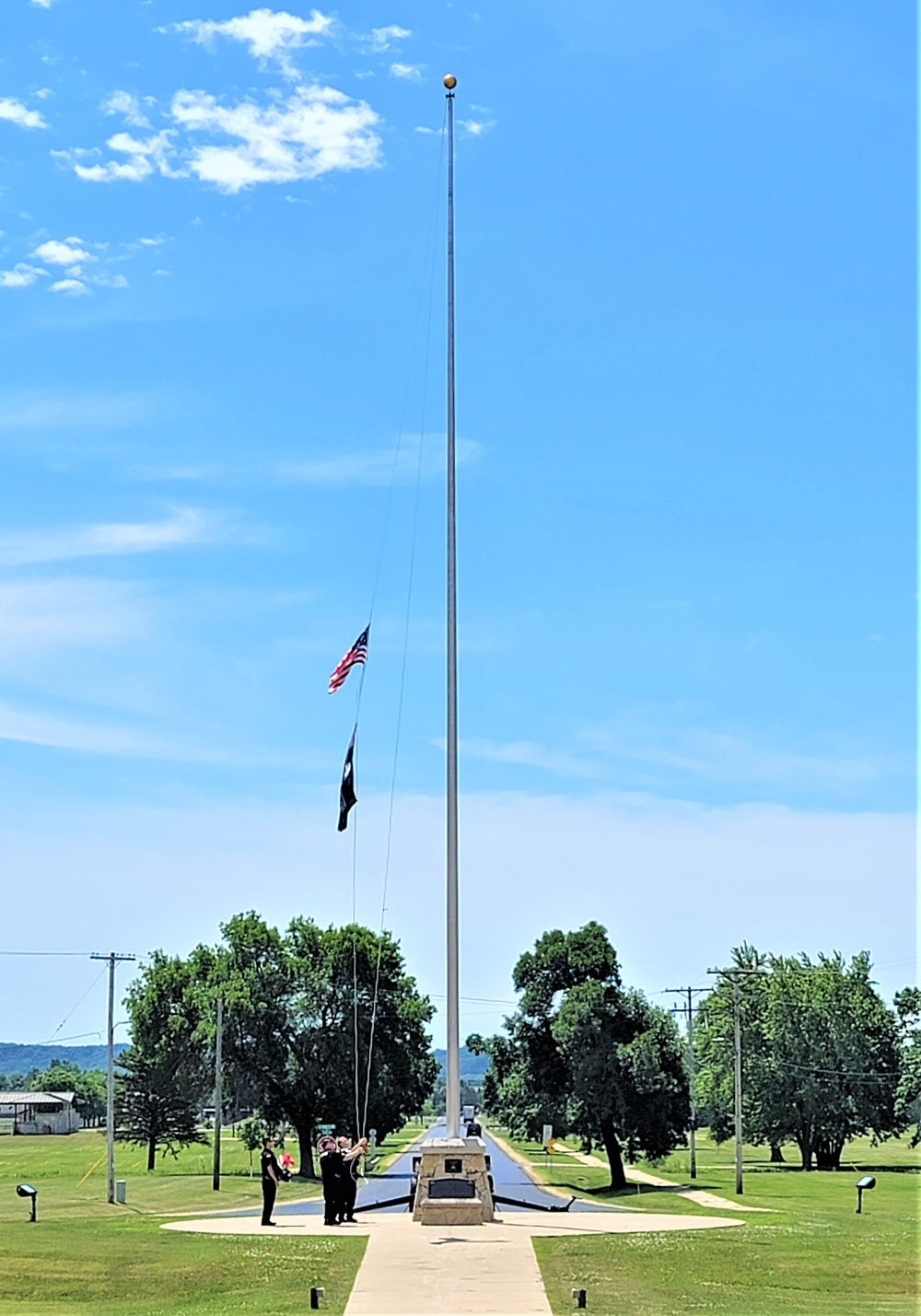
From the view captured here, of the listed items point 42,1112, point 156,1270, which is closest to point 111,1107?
point 156,1270

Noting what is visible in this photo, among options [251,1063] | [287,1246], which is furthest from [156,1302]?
[251,1063]

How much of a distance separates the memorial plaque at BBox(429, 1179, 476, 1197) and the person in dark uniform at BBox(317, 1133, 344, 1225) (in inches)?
78.3

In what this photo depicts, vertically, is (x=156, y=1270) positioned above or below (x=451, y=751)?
below

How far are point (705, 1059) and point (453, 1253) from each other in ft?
261

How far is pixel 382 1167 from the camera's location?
84.7 m

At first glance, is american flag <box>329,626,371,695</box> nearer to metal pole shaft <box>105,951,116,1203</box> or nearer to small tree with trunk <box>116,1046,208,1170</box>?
metal pole shaft <box>105,951,116,1203</box>

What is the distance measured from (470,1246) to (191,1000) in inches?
1849

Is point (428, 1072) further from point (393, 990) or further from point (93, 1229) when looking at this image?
point (93, 1229)

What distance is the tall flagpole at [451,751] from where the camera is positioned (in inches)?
1268

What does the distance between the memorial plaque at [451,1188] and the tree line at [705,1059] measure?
32251 mm

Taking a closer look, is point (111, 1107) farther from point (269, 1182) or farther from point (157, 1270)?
point (157, 1270)

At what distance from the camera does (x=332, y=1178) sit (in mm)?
30891

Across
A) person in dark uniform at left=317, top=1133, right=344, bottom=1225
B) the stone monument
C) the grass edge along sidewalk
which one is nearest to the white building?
the grass edge along sidewalk

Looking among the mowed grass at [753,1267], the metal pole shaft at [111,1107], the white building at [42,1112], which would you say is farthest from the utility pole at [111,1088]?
the white building at [42,1112]
